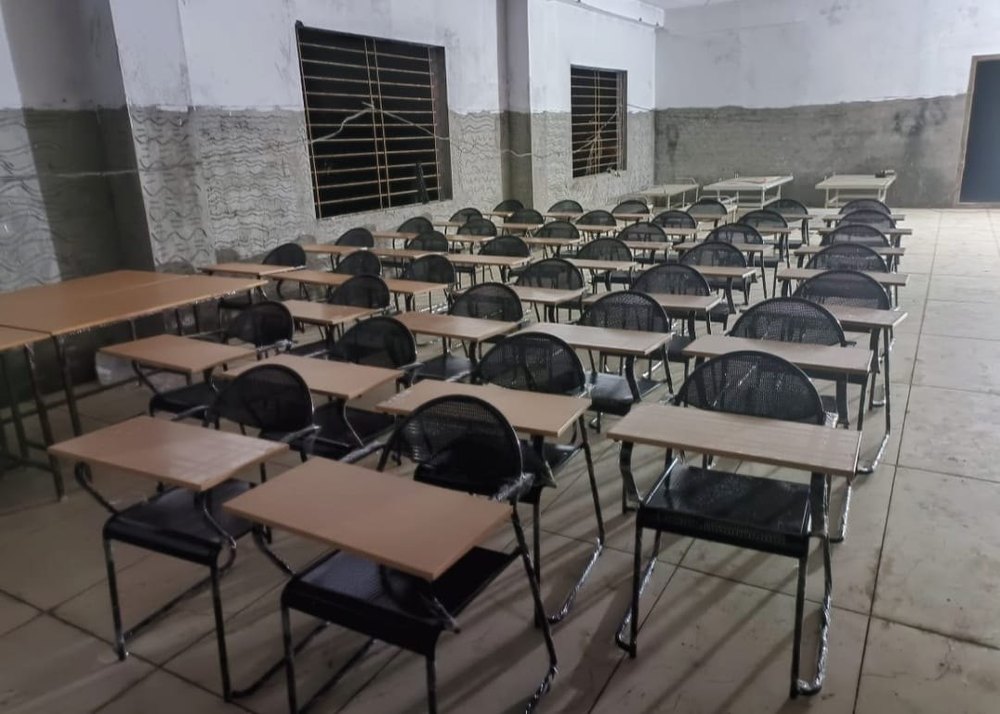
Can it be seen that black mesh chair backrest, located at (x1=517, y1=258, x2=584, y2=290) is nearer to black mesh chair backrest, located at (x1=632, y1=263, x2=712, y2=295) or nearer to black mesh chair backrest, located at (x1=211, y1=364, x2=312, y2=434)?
black mesh chair backrest, located at (x1=632, y1=263, x2=712, y2=295)

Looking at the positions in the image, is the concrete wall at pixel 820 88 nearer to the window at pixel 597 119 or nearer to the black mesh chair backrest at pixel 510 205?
the window at pixel 597 119

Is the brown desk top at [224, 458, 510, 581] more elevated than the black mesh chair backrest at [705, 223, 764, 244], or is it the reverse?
the black mesh chair backrest at [705, 223, 764, 244]

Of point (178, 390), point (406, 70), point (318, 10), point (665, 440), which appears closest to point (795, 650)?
point (665, 440)

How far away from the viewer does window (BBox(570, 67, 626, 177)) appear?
11.9 metres

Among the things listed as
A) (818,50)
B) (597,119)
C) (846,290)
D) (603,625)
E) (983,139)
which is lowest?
(603,625)

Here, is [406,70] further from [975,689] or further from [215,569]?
[975,689]

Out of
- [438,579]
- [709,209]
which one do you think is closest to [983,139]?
[709,209]

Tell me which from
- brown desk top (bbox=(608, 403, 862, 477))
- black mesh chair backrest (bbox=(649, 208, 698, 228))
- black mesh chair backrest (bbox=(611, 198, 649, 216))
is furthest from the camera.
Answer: black mesh chair backrest (bbox=(611, 198, 649, 216))

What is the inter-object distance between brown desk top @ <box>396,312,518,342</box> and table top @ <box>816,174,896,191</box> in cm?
932

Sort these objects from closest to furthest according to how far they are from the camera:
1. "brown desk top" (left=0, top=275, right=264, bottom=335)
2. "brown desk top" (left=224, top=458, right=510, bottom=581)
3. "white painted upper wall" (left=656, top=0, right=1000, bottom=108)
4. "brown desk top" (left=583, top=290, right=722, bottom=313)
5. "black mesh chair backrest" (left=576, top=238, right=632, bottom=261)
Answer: "brown desk top" (left=224, top=458, right=510, bottom=581), "brown desk top" (left=0, top=275, right=264, bottom=335), "brown desk top" (left=583, top=290, right=722, bottom=313), "black mesh chair backrest" (left=576, top=238, right=632, bottom=261), "white painted upper wall" (left=656, top=0, right=1000, bottom=108)

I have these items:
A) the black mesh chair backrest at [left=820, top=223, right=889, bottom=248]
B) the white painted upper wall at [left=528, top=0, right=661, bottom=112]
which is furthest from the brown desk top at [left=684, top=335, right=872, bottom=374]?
the white painted upper wall at [left=528, top=0, right=661, bottom=112]

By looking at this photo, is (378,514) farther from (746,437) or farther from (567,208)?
(567,208)

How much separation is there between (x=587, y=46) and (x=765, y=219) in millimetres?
6100

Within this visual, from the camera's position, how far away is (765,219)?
271 inches
